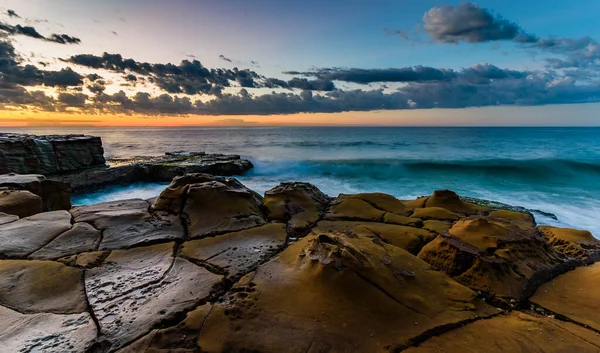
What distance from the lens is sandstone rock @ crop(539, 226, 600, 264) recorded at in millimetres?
4270

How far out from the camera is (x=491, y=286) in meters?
3.28

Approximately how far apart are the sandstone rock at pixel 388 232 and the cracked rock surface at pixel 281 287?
0.03m

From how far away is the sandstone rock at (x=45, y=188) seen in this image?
22.8 ft

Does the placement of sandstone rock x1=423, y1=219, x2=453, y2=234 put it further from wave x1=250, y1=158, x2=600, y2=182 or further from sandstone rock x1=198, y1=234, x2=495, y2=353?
wave x1=250, y1=158, x2=600, y2=182

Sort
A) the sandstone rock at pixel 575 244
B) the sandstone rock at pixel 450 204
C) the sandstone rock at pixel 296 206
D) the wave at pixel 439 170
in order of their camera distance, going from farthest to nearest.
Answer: the wave at pixel 439 170, the sandstone rock at pixel 450 204, the sandstone rock at pixel 296 206, the sandstone rock at pixel 575 244

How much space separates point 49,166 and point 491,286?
1992 centimetres

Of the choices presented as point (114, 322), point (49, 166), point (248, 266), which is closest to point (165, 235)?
point (248, 266)

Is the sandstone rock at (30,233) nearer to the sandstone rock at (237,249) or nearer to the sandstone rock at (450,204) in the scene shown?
the sandstone rock at (237,249)

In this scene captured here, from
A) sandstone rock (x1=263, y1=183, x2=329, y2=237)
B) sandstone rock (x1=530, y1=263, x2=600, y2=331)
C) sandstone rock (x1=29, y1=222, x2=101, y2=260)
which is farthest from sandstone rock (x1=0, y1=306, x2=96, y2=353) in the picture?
sandstone rock (x1=530, y1=263, x2=600, y2=331)

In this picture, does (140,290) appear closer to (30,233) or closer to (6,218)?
(30,233)

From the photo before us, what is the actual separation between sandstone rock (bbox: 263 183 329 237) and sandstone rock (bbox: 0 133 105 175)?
1508 cm

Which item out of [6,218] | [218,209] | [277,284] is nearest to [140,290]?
[277,284]

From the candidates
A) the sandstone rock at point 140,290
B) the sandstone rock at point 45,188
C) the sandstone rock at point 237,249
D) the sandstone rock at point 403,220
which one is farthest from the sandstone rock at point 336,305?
the sandstone rock at point 45,188

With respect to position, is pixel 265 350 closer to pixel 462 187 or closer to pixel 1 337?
pixel 1 337
